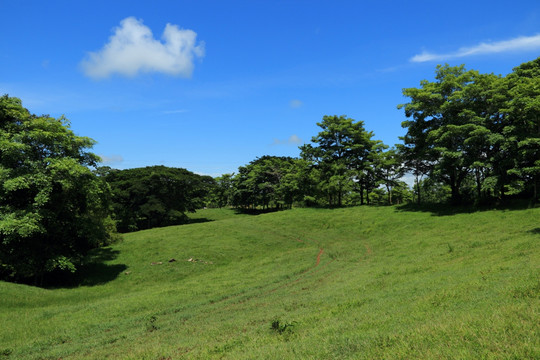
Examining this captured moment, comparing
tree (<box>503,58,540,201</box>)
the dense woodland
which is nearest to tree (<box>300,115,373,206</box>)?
the dense woodland

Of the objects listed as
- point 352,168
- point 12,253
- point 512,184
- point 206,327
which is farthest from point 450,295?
point 352,168

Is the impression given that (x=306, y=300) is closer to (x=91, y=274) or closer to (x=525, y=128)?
(x=91, y=274)

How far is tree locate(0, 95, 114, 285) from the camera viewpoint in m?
24.6

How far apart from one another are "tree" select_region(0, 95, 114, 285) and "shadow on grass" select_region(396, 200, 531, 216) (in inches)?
1861

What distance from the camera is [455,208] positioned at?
47.4 meters

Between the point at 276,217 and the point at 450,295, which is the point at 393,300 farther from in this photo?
the point at 276,217

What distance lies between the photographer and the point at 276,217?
61.9 meters

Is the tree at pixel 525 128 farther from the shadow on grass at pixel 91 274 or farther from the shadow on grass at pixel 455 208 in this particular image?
the shadow on grass at pixel 91 274

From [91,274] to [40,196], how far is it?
10102 mm

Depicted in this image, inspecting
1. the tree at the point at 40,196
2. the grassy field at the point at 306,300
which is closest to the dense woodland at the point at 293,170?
the tree at the point at 40,196

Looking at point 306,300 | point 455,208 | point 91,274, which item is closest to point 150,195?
point 91,274

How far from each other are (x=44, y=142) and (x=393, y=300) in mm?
30800

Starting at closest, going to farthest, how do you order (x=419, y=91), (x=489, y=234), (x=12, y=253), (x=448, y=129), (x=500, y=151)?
(x=12, y=253) < (x=489, y=234) < (x=500, y=151) < (x=448, y=129) < (x=419, y=91)

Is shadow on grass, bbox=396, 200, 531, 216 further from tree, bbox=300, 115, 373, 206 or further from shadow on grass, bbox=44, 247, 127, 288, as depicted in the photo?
shadow on grass, bbox=44, 247, 127, 288
